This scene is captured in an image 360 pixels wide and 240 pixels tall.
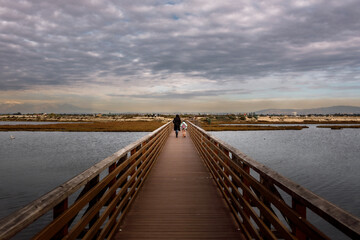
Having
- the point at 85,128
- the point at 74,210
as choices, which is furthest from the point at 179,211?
the point at 85,128

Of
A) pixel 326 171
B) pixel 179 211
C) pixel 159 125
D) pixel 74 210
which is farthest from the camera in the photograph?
pixel 159 125

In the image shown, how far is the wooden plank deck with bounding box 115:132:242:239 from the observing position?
401 cm

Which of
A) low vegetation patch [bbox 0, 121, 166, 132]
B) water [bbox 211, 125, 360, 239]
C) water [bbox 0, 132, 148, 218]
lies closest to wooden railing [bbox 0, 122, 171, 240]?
water [bbox 0, 132, 148, 218]

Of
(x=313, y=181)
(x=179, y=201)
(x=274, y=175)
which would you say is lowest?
(x=313, y=181)

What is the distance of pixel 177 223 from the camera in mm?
4402

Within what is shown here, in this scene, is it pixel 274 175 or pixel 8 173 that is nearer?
pixel 274 175

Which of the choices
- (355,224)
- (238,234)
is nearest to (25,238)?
(238,234)

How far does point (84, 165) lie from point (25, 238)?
Result: 11.0m

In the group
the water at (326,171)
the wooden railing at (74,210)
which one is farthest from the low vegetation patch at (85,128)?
the wooden railing at (74,210)

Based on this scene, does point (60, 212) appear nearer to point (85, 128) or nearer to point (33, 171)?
point (33, 171)

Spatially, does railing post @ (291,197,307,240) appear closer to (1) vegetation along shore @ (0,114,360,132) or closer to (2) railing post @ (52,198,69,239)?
(2) railing post @ (52,198,69,239)

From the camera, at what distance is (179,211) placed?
16.3ft

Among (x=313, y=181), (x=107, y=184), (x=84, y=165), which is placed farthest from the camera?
(x=84, y=165)

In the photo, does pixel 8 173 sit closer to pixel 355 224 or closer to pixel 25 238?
pixel 25 238
